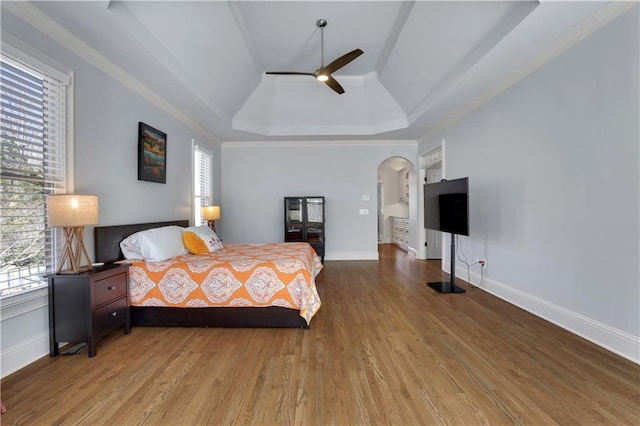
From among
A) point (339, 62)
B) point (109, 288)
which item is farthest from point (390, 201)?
point (109, 288)

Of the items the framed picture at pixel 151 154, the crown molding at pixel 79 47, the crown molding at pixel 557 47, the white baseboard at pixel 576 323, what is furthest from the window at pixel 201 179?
the white baseboard at pixel 576 323

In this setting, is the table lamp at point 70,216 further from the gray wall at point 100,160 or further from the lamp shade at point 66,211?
the gray wall at point 100,160

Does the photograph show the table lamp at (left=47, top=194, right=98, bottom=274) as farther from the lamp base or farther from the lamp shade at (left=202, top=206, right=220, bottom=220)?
the lamp shade at (left=202, top=206, right=220, bottom=220)

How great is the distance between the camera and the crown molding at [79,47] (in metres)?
1.92

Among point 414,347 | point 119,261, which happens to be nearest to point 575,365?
point 414,347

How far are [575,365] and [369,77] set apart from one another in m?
4.26

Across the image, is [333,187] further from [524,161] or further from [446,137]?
[524,161]

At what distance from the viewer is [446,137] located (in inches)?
183

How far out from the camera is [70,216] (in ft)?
6.45

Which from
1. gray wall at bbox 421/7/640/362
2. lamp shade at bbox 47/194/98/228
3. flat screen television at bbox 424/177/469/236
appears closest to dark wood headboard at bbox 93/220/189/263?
lamp shade at bbox 47/194/98/228

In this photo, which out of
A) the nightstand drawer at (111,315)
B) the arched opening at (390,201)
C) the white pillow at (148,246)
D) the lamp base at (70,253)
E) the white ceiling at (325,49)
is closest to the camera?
the lamp base at (70,253)

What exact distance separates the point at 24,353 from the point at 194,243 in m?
1.59

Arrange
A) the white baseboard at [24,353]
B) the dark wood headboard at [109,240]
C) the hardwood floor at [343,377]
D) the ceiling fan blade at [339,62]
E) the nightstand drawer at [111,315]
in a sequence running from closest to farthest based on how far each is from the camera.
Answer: the hardwood floor at [343,377] < the white baseboard at [24,353] < the nightstand drawer at [111,315] < the dark wood headboard at [109,240] < the ceiling fan blade at [339,62]

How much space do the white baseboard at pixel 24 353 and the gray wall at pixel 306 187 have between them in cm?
394
